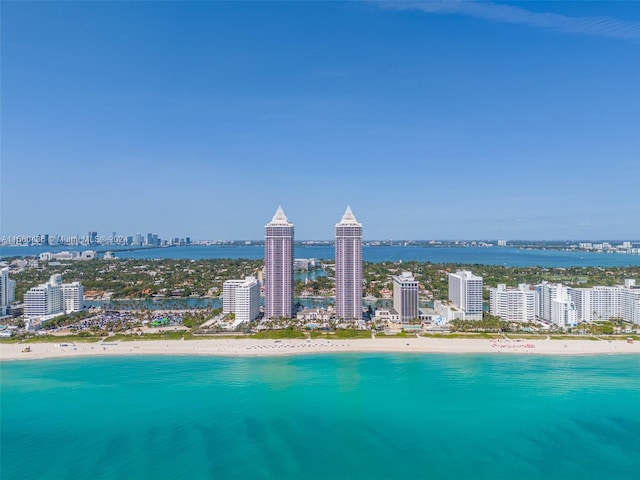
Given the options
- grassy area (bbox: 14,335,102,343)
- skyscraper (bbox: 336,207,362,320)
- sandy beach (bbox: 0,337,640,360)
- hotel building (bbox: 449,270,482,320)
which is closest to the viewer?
sandy beach (bbox: 0,337,640,360)

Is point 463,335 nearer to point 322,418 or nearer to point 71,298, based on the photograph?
point 322,418

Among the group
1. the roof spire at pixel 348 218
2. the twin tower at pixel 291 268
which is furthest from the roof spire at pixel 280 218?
the roof spire at pixel 348 218

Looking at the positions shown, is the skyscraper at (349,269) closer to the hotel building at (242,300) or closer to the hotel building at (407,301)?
the hotel building at (407,301)

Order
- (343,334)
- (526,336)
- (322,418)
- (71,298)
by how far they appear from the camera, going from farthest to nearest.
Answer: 1. (71,298)
2. (343,334)
3. (526,336)
4. (322,418)

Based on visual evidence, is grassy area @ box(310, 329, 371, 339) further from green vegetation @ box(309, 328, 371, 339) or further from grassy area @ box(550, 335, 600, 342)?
grassy area @ box(550, 335, 600, 342)

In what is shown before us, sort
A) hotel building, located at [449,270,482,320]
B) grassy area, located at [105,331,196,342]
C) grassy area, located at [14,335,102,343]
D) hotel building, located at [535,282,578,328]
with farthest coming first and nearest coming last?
1. hotel building, located at [449,270,482,320]
2. hotel building, located at [535,282,578,328]
3. grassy area, located at [105,331,196,342]
4. grassy area, located at [14,335,102,343]

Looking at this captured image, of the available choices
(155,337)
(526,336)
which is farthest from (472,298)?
(155,337)

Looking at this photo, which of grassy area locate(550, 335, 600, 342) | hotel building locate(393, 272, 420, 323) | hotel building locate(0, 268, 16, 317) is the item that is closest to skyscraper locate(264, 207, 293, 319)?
hotel building locate(393, 272, 420, 323)
